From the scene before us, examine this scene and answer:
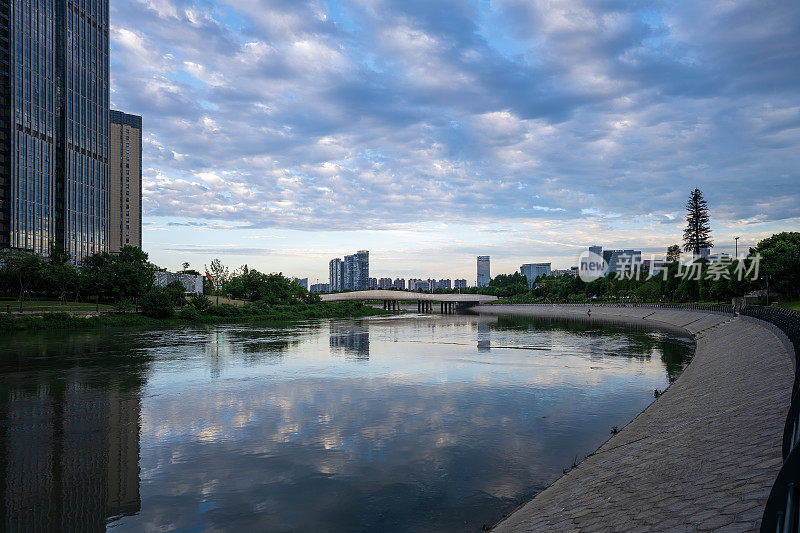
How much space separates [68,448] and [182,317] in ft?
253

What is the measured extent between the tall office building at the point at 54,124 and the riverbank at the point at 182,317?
5722 centimetres

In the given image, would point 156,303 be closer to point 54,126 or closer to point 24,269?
point 24,269

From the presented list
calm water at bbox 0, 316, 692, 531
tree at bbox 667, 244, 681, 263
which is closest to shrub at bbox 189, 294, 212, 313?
calm water at bbox 0, 316, 692, 531

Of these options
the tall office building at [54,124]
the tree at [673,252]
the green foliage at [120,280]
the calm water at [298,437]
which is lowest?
the calm water at [298,437]

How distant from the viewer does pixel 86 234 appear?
137 meters

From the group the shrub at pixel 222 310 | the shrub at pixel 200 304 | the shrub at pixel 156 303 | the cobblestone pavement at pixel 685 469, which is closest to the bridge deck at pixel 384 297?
the shrub at pixel 222 310

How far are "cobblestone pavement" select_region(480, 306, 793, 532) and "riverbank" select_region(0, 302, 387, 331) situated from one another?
71620mm

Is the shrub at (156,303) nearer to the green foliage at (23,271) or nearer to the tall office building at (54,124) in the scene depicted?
the green foliage at (23,271)

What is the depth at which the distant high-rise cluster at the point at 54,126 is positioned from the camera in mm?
113312

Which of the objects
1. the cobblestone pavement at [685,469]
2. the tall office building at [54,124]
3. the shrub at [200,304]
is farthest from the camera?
the tall office building at [54,124]

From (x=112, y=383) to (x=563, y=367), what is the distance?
30.3 m

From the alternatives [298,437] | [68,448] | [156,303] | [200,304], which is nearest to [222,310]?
[200,304]

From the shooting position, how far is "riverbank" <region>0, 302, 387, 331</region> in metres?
63.8

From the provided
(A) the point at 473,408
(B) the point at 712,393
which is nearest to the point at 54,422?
(A) the point at 473,408
